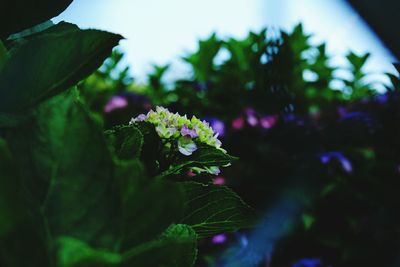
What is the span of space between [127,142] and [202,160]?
1.03ft

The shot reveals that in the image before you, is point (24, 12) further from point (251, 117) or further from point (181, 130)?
point (251, 117)

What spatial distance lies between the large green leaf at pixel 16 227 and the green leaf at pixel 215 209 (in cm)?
36

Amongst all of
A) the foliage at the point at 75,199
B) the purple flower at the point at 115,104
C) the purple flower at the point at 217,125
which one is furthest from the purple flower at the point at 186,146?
the purple flower at the point at 115,104

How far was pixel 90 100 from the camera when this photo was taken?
4.38 metres

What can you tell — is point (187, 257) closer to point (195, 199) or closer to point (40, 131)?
point (195, 199)

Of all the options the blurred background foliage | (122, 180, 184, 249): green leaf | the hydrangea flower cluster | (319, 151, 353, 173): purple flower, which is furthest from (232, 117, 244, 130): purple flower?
(122, 180, 184, 249): green leaf

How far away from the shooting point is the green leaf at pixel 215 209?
785mm

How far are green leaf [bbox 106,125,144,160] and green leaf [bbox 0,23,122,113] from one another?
0.38ft

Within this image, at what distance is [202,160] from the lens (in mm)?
978

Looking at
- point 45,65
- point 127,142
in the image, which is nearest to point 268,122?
point 127,142

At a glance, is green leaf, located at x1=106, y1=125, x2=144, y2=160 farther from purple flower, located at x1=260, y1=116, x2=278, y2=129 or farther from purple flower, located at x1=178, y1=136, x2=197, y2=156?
purple flower, located at x1=260, y1=116, x2=278, y2=129

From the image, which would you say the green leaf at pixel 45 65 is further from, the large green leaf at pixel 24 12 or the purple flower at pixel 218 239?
the purple flower at pixel 218 239

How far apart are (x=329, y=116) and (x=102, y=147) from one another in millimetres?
3370

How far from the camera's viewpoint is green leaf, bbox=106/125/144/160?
26.5 inches
